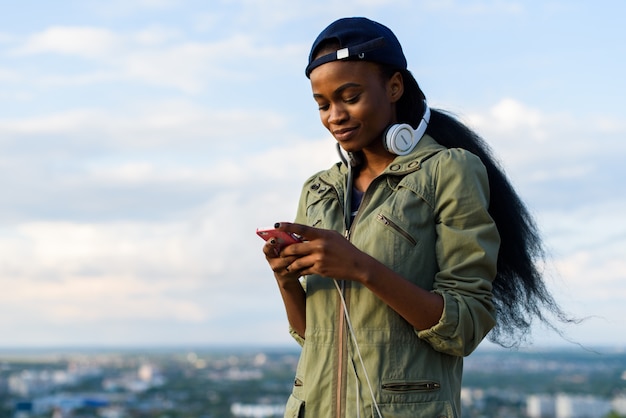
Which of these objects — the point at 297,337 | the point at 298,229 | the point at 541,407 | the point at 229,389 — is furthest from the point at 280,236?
the point at 229,389

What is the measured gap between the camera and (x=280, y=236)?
102 inches

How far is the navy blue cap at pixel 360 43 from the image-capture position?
274 centimetres

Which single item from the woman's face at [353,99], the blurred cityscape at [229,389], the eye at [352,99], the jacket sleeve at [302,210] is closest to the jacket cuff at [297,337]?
the jacket sleeve at [302,210]

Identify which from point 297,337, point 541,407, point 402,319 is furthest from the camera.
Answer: point 541,407

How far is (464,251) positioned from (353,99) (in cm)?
47

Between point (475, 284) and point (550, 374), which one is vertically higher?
point (550, 374)

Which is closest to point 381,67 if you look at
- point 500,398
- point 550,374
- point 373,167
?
point 373,167

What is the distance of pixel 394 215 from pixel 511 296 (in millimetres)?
468

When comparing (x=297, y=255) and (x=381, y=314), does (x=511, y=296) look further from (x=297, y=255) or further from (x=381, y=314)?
(x=297, y=255)

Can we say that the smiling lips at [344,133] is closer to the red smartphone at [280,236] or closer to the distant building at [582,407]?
the red smartphone at [280,236]

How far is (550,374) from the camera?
113 m

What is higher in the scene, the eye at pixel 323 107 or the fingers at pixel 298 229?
the eye at pixel 323 107

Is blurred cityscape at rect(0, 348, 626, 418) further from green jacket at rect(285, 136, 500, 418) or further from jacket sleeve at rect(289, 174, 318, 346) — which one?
green jacket at rect(285, 136, 500, 418)

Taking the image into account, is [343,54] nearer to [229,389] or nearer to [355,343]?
Result: [355,343]
